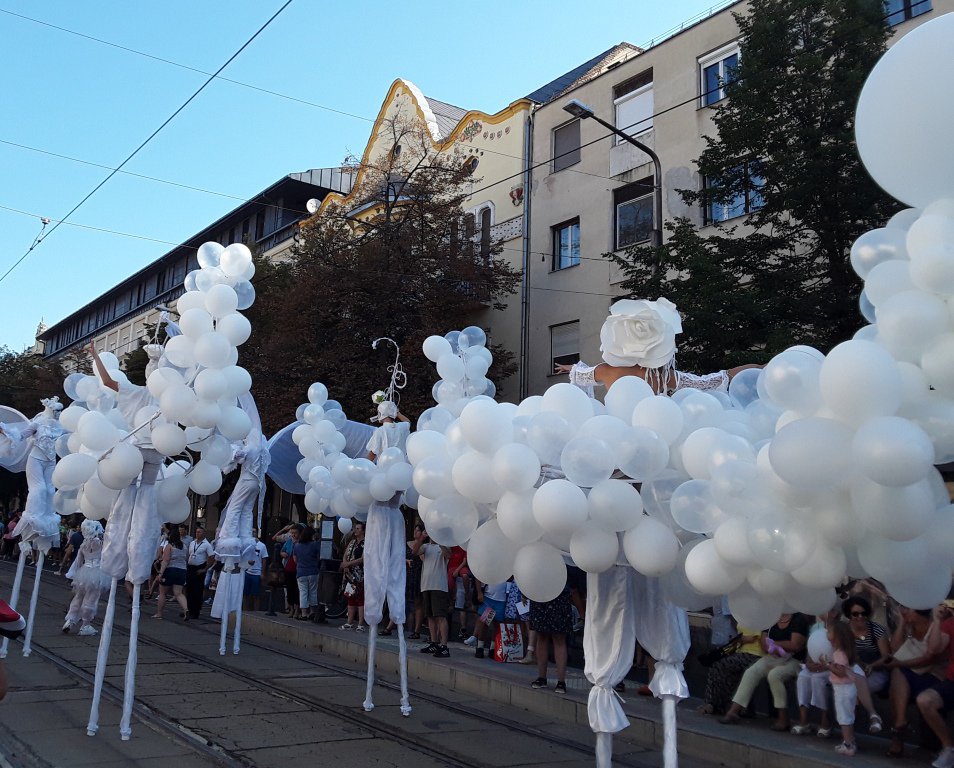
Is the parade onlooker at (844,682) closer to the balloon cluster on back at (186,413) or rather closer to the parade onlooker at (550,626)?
the parade onlooker at (550,626)

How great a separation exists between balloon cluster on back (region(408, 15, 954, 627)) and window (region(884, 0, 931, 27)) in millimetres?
13310

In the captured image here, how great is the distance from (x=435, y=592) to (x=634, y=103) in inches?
532

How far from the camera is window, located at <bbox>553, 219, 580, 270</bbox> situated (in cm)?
2141

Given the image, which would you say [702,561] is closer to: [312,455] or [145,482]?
[145,482]

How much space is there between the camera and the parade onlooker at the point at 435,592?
1100 centimetres

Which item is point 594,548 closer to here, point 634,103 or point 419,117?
point 634,103

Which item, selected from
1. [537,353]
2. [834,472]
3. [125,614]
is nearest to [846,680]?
[834,472]

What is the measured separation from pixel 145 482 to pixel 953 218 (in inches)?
241

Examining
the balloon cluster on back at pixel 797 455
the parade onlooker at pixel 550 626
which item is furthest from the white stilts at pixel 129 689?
the parade onlooker at pixel 550 626

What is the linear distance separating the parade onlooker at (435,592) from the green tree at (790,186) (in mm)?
4613

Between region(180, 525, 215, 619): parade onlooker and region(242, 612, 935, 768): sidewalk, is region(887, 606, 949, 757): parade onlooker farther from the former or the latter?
region(180, 525, 215, 619): parade onlooker

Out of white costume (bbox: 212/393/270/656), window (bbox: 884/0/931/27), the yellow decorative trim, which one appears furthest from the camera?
the yellow decorative trim

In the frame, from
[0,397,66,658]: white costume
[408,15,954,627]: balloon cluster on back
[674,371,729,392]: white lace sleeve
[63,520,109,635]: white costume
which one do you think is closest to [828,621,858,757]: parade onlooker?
[674,371,729,392]: white lace sleeve

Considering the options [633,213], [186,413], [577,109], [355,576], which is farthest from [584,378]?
[633,213]
